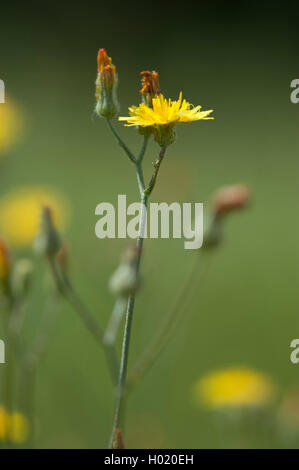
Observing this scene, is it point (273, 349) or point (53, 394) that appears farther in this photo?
point (273, 349)

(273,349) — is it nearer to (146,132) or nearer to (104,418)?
(104,418)

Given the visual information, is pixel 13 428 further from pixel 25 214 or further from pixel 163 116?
pixel 25 214

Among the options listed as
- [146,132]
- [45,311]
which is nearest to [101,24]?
[45,311]

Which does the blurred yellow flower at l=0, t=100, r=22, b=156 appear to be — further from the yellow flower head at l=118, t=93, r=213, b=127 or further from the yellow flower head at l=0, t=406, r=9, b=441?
the yellow flower head at l=118, t=93, r=213, b=127

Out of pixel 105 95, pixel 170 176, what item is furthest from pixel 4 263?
pixel 170 176

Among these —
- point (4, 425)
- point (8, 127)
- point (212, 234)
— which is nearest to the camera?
point (4, 425)

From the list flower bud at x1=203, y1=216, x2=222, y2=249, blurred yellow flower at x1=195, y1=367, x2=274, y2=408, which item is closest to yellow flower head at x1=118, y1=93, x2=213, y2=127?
flower bud at x1=203, y1=216, x2=222, y2=249
